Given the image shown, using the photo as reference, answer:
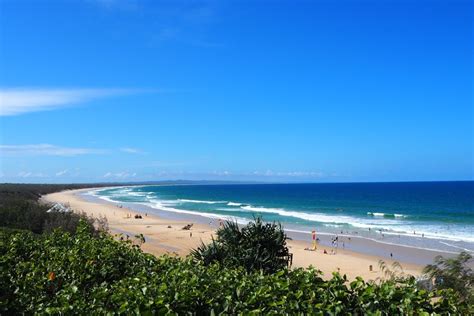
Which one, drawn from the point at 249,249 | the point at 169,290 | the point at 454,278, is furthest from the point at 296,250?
the point at 169,290

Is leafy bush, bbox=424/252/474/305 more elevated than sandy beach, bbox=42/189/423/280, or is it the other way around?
leafy bush, bbox=424/252/474/305

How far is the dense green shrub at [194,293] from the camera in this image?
3822 mm

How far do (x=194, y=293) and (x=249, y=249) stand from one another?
16.6 feet

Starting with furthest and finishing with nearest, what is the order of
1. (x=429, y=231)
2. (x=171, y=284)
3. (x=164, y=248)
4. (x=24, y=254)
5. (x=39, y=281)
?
1. (x=429, y=231)
2. (x=164, y=248)
3. (x=24, y=254)
4. (x=39, y=281)
5. (x=171, y=284)

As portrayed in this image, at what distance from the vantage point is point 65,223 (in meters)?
17.8

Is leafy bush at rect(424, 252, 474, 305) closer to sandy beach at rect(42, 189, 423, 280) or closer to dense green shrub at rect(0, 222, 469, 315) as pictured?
dense green shrub at rect(0, 222, 469, 315)

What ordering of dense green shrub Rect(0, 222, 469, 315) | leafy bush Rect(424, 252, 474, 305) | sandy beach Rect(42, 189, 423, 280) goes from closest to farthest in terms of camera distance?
dense green shrub Rect(0, 222, 469, 315)
leafy bush Rect(424, 252, 474, 305)
sandy beach Rect(42, 189, 423, 280)

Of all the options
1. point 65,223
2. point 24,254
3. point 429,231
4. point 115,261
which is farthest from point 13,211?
point 429,231

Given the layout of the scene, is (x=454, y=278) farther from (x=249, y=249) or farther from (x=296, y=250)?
(x=296, y=250)

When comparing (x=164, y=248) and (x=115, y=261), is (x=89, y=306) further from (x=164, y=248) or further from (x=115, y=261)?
(x=164, y=248)

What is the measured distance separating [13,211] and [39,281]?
14904mm

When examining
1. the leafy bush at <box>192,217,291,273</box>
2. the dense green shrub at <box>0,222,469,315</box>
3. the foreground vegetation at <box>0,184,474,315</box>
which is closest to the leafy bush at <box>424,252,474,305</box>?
the leafy bush at <box>192,217,291,273</box>

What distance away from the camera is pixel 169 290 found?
13.3 feet

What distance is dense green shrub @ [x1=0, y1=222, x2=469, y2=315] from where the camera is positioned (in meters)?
3.82
